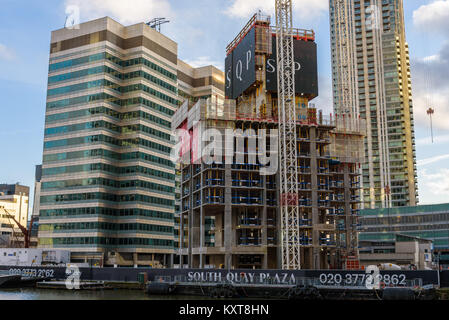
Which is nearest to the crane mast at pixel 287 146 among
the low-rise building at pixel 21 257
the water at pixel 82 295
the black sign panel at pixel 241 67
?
the black sign panel at pixel 241 67

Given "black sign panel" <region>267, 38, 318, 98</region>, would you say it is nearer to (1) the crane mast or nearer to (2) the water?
(1) the crane mast

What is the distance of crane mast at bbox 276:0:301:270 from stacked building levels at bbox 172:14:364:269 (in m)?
2.31

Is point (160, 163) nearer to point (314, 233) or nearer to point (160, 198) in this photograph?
point (160, 198)

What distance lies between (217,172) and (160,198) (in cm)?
6383

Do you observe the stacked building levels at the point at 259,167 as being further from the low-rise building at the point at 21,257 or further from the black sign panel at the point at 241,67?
the low-rise building at the point at 21,257

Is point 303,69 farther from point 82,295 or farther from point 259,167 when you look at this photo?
point 82,295

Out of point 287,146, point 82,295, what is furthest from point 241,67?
point 82,295

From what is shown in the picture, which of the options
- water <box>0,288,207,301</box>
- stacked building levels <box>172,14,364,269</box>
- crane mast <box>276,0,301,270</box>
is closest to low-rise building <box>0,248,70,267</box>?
water <box>0,288,207,301</box>

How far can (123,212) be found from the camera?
159125 millimetres

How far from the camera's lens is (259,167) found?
110 metres

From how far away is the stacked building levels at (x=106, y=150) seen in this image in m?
154

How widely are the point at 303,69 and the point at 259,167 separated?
27374mm

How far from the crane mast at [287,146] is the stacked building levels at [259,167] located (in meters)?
2.31
